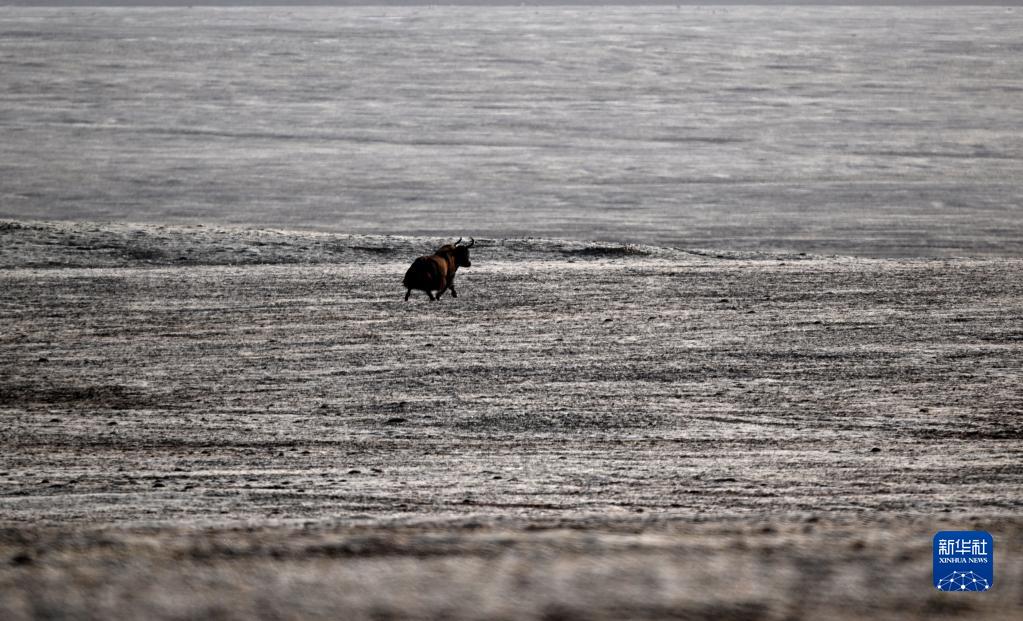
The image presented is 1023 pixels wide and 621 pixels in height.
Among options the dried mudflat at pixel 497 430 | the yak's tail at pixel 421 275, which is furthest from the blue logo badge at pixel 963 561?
the yak's tail at pixel 421 275

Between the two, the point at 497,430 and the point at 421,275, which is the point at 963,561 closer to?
the point at 497,430

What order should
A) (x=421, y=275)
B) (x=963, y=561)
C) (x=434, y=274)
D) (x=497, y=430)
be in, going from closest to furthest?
1. (x=963, y=561)
2. (x=497, y=430)
3. (x=421, y=275)
4. (x=434, y=274)

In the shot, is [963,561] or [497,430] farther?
[497,430]

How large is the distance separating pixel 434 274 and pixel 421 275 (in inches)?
7.8

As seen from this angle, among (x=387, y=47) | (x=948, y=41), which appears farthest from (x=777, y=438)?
(x=948, y=41)

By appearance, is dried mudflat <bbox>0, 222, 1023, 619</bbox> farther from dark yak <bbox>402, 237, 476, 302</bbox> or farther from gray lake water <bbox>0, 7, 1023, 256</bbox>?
gray lake water <bbox>0, 7, 1023, 256</bbox>

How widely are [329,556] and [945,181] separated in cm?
2749

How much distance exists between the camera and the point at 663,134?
3656 cm

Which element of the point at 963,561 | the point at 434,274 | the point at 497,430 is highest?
the point at 963,561

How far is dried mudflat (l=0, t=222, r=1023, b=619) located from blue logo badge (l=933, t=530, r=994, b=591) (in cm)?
5

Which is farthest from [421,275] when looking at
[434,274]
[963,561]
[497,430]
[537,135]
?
[537,135]

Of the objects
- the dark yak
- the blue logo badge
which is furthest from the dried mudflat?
the dark yak

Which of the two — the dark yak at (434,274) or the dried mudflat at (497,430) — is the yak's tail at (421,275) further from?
the dried mudflat at (497,430)

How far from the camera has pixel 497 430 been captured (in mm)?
9289
